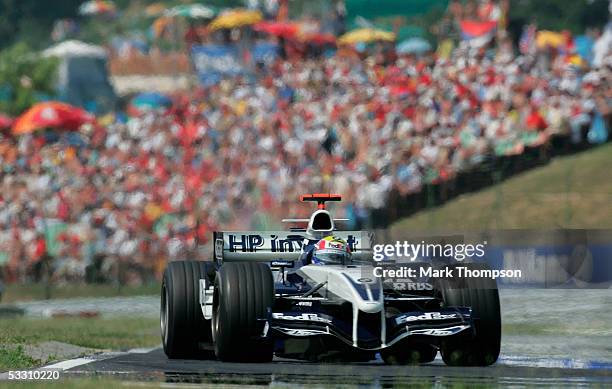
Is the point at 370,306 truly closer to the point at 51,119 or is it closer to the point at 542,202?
the point at 542,202

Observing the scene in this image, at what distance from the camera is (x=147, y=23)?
177ft

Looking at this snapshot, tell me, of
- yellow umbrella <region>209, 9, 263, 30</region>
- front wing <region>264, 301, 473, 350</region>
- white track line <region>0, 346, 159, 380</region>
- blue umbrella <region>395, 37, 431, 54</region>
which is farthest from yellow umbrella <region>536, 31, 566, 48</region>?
front wing <region>264, 301, 473, 350</region>

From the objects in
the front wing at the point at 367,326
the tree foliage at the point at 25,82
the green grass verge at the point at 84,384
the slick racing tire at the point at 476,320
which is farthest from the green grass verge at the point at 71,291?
the tree foliage at the point at 25,82

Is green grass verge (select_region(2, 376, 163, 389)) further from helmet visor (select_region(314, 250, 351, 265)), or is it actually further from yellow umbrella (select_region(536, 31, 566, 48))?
yellow umbrella (select_region(536, 31, 566, 48))

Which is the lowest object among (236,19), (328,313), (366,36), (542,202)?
(328,313)

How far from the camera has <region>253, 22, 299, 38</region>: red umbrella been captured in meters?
34.8

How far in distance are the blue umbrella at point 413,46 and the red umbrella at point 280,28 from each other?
2941 millimetres

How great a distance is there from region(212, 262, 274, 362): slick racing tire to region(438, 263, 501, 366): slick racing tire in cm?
167

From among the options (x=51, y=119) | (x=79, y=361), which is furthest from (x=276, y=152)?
(x=79, y=361)

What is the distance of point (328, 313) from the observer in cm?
1298

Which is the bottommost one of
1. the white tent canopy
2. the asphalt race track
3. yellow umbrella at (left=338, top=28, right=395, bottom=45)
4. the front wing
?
the asphalt race track

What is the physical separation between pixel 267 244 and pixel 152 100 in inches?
835

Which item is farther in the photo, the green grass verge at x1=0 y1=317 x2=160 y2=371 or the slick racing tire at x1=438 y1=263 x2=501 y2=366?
the green grass verge at x1=0 y1=317 x2=160 y2=371

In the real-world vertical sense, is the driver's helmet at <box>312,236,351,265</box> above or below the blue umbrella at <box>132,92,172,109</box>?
below
